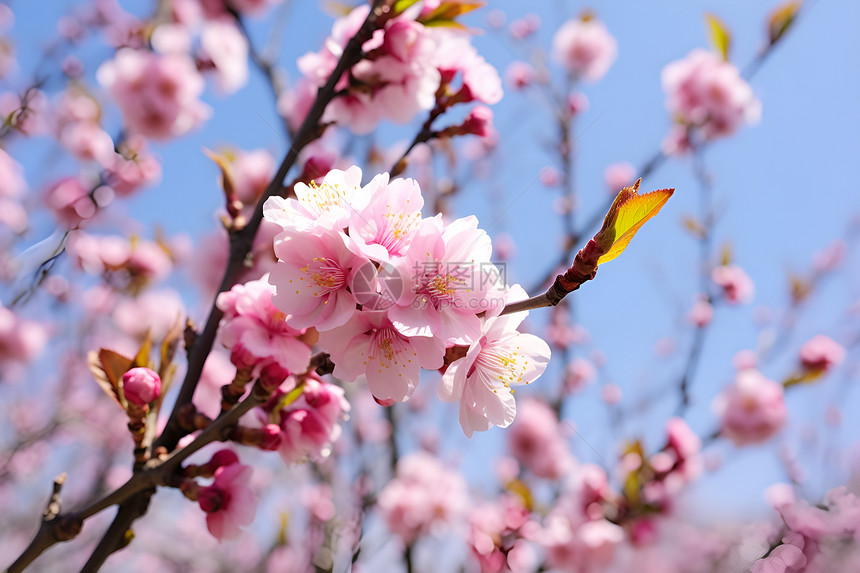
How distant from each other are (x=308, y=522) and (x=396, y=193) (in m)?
3.52

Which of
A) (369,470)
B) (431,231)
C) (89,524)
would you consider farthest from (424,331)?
(89,524)

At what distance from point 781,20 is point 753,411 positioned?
2.21m

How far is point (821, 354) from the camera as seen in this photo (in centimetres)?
287

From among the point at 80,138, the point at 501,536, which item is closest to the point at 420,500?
the point at 501,536

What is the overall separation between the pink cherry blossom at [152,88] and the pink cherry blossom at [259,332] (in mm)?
2197

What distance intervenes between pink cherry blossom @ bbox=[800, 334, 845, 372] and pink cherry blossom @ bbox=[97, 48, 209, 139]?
12.2 ft

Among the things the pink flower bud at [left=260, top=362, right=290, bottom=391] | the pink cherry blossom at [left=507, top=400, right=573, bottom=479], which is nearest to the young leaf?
the pink flower bud at [left=260, top=362, right=290, bottom=391]

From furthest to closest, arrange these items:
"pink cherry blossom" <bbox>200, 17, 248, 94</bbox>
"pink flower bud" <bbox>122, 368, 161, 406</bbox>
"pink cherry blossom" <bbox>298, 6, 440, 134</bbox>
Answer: "pink cherry blossom" <bbox>200, 17, 248, 94</bbox>
"pink cherry blossom" <bbox>298, 6, 440, 134</bbox>
"pink flower bud" <bbox>122, 368, 161, 406</bbox>

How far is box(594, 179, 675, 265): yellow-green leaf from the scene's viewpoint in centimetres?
55

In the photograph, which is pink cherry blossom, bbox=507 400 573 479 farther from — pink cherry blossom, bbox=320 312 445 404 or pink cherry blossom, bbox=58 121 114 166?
pink cherry blossom, bbox=58 121 114 166

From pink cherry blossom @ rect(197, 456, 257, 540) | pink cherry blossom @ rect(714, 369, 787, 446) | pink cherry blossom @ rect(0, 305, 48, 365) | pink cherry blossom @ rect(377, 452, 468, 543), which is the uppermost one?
pink cherry blossom @ rect(197, 456, 257, 540)

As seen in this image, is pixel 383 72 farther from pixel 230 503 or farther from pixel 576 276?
pixel 230 503

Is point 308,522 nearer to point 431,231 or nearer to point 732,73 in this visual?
point 431,231

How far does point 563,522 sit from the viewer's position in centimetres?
246
